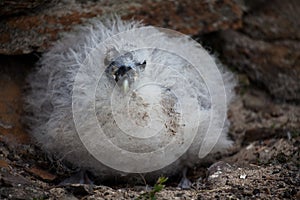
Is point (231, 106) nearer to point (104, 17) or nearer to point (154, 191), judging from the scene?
point (104, 17)

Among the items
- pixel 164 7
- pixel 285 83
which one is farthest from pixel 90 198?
pixel 285 83

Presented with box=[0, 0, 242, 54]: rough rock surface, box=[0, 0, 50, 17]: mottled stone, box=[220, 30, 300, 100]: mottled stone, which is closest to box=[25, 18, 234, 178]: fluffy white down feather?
box=[0, 0, 242, 54]: rough rock surface

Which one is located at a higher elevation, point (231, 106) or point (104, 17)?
point (104, 17)

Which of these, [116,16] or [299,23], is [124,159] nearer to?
[116,16]

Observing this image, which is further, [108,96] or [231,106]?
[231,106]

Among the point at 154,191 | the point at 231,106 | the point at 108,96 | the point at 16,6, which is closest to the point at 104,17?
the point at 16,6

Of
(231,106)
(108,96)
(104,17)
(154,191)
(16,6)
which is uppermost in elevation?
(104,17)
